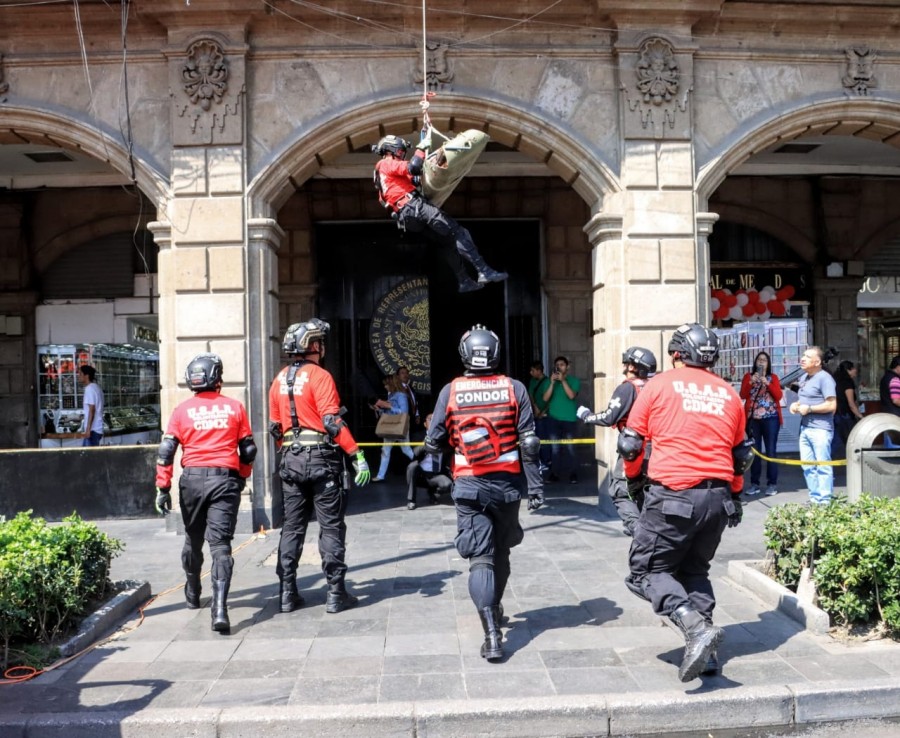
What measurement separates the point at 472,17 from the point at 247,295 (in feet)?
13.2

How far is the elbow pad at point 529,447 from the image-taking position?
5.11 meters

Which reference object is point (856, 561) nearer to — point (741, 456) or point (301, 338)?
point (741, 456)

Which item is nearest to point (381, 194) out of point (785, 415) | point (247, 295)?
point (247, 295)

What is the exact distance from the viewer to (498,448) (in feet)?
16.8

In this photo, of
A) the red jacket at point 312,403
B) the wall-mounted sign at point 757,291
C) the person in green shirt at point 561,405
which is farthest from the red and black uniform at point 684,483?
the wall-mounted sign at point 757,291

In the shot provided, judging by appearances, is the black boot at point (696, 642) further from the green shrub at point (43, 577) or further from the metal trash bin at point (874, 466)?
the green shrub at point (43, 577)

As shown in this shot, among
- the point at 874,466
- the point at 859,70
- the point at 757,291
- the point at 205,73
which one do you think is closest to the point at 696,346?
the point at 874,466

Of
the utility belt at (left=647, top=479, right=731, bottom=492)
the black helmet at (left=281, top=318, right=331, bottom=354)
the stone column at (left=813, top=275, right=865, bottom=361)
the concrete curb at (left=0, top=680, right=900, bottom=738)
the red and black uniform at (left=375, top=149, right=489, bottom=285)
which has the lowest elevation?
the concrete curb at (left=0, top=680, right=900, bottom=738)

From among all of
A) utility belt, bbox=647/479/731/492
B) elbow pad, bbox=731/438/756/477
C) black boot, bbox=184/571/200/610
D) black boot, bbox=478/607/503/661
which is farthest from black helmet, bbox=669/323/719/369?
black boot, bbox=184/571/200/610

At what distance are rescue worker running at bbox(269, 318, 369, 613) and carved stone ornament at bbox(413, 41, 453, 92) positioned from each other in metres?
4.30

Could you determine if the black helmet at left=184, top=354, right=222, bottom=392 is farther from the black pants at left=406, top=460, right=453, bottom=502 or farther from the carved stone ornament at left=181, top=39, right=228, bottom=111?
the black pants at left=406, top=460, right=453, bottom=502

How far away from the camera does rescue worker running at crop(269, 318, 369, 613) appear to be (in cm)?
600

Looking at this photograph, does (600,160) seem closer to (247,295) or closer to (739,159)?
(739,159)

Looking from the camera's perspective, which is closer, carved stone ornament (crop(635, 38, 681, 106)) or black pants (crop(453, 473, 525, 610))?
black pants (crop(453, 473, 525, 610))
